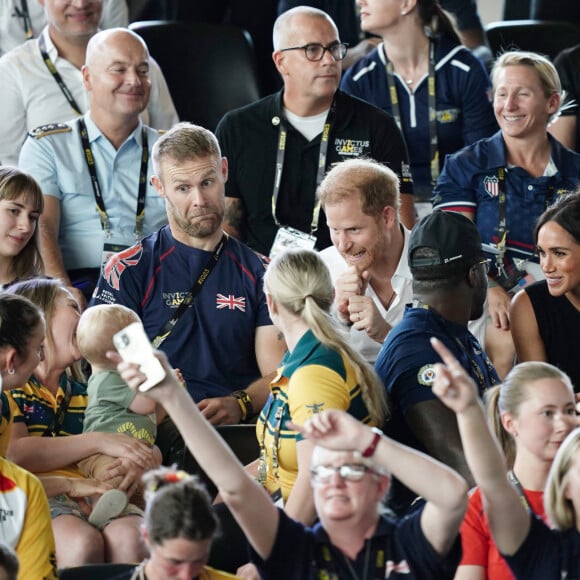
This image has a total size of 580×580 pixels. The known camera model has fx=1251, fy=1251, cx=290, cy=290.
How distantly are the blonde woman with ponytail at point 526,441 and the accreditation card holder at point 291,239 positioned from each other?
1.84m

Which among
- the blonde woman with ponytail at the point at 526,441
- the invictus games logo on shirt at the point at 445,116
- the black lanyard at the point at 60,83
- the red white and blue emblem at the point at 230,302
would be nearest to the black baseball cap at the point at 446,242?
the blonde woman with ponytail at the point at 526,441

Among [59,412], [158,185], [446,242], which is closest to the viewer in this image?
[446,242]

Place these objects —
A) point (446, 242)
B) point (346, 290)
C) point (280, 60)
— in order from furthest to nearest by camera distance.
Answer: point (280, 60) → point (346, 290) → point (446, 242)

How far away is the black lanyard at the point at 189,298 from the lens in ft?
13.0

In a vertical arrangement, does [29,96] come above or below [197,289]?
above

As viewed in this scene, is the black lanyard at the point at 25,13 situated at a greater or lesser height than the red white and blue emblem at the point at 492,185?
greater

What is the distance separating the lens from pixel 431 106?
5.31 meters

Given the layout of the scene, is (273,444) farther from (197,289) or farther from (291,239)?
(291,239)

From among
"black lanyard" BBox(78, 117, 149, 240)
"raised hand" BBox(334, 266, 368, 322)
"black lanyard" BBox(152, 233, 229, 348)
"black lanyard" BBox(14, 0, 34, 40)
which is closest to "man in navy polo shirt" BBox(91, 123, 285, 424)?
"black lanyard" BBox(152, 233, 229, 348)

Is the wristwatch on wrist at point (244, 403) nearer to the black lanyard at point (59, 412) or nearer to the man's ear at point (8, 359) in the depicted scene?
the black lanyard at point (59, 412)

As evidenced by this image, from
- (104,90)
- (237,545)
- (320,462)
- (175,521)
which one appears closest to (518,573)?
(320,462)

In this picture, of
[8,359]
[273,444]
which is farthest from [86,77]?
[273,444]

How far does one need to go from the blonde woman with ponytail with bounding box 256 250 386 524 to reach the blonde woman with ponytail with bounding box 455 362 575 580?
13.0 inches

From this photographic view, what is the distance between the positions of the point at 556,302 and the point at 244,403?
104 cm
